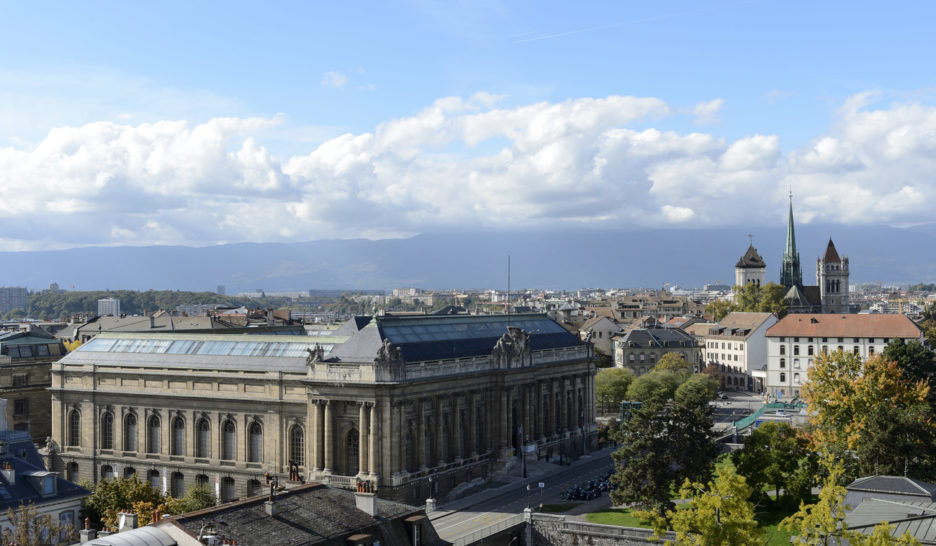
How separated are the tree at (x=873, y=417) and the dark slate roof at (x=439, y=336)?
33704 mm

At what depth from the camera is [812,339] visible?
180 metres

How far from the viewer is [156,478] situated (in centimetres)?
10338

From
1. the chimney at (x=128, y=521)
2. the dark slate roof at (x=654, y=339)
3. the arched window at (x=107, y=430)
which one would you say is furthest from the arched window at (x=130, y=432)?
the dark slate roof at (x=654, y=339)

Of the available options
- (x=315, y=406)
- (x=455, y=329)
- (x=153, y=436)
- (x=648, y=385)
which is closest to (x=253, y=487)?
(x=315, y=406)

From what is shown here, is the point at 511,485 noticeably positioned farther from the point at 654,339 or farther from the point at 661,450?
the point at 654,339

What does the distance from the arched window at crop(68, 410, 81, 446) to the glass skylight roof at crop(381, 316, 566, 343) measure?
38.7m

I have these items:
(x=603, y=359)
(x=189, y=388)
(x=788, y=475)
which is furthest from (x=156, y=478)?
(x=603, y=359)

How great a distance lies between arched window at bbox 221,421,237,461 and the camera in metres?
100

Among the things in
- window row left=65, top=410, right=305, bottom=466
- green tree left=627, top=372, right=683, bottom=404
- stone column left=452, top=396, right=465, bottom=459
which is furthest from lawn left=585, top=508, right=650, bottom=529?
green tree left=627, top=372, right=683, bottom=404

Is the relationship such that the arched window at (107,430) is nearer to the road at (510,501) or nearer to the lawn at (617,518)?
the road at (510,501)

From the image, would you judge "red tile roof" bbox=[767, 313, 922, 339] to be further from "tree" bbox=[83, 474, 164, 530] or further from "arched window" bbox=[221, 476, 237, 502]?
"tree" bbox=[83, 474, 164, 530]

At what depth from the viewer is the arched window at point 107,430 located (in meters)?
108

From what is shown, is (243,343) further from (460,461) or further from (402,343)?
(460,461)

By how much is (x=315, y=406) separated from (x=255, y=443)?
10171mm
